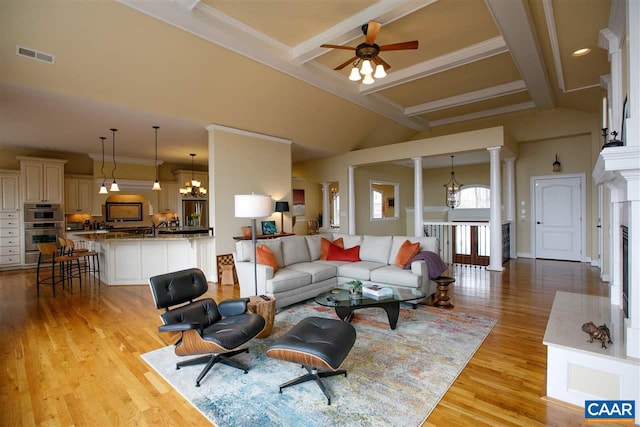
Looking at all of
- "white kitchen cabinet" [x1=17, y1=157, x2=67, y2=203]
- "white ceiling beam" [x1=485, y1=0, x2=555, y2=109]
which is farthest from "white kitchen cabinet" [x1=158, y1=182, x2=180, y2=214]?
"white ceiling beam" [x1=485, y1=0, x2=555, y2=109]

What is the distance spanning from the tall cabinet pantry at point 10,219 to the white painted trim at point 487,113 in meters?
10.9

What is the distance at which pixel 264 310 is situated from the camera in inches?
126

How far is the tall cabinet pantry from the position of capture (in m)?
7.25

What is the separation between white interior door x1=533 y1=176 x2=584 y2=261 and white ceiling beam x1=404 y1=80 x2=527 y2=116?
2700 mm

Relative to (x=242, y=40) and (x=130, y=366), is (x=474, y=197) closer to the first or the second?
(x=242, y=40)

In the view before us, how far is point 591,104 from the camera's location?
20.9 feet

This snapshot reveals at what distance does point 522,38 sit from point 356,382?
4.55m

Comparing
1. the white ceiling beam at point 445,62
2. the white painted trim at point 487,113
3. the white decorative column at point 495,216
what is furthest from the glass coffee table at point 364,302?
the white painted trim at point 487,113

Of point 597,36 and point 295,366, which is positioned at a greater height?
point 597,36

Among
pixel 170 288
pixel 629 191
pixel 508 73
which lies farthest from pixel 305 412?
pixel 508 73

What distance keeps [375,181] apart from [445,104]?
10.7 feet

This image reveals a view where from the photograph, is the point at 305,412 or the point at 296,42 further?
the point at 296,42

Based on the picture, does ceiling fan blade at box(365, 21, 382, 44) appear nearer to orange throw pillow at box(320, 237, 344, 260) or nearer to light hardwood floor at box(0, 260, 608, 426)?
orange throw pillow at box(320, 237, 344, 260)

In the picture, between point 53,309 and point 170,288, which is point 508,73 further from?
point 53,309
